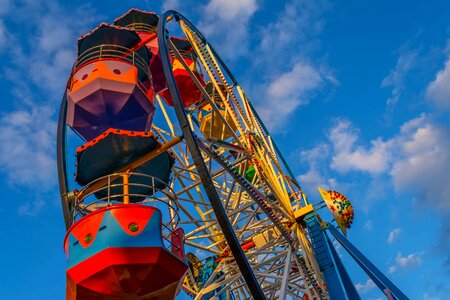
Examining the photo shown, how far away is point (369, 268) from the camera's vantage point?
1323cm

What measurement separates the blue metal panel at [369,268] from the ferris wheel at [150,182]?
59 cm

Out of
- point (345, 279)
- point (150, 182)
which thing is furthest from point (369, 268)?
point (150, 182)

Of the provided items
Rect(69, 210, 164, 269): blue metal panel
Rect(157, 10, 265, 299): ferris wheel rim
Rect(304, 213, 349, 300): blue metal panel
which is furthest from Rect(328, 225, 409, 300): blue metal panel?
Rect(69, 210, 164, 269): blue metal panel

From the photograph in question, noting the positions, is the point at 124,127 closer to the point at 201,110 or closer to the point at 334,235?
the point at 334,235

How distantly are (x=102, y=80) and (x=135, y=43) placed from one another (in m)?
2.61

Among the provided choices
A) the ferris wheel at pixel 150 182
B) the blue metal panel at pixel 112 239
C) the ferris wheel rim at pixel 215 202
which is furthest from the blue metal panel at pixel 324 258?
the blue metal panel at pixel 112 239

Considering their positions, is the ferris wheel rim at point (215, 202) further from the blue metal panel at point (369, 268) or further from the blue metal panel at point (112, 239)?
the blue metal panel at point (369, 268)

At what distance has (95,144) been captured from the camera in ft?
33.4

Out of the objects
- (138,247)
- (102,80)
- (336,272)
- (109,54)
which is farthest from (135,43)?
(336,272)

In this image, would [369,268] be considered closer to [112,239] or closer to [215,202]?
[215,202]

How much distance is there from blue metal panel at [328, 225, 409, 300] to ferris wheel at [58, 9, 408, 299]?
588mm

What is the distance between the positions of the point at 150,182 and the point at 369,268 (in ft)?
20.9

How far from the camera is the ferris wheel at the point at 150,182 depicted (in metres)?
8.35

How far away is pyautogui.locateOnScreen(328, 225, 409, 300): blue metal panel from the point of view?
1241 centimetres
